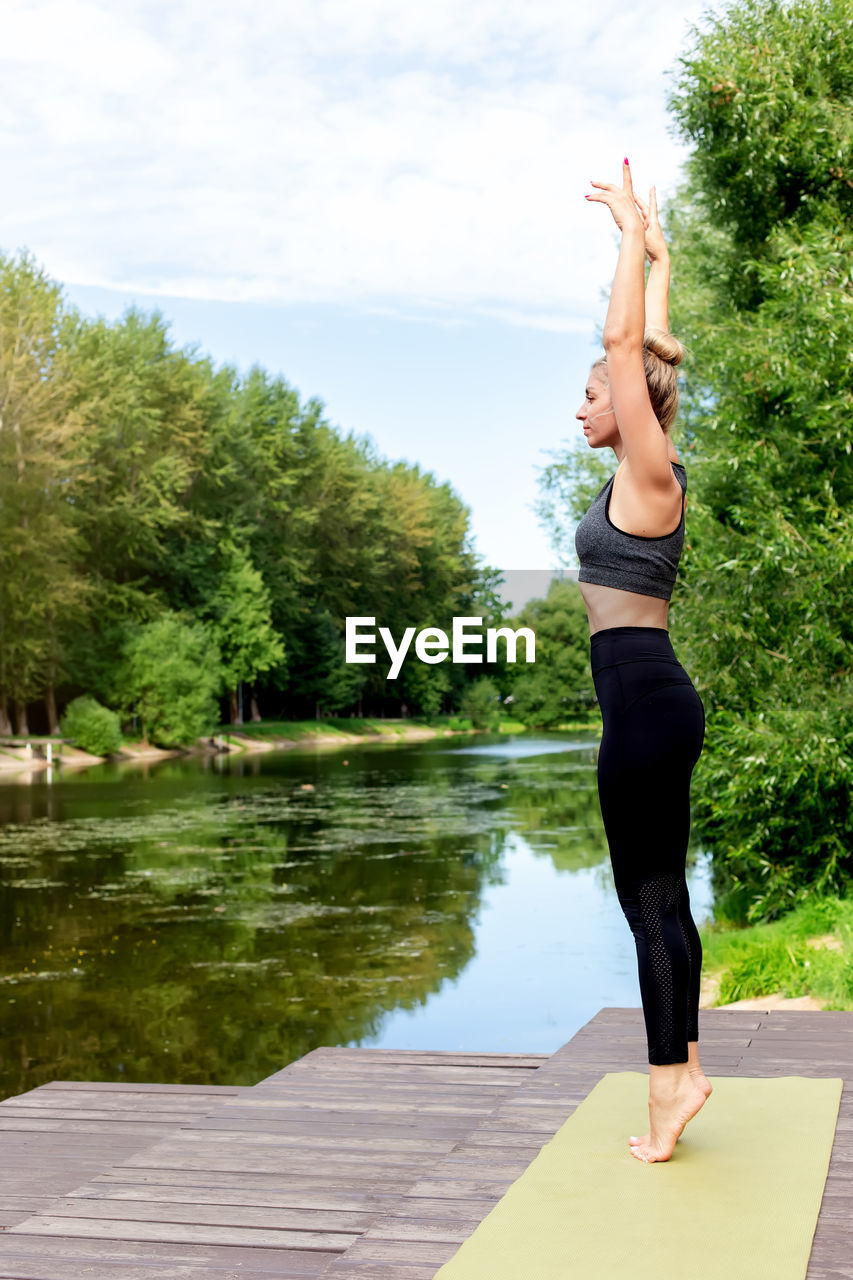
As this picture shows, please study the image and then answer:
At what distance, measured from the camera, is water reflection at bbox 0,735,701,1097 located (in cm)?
772

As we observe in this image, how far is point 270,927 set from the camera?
1074 cm

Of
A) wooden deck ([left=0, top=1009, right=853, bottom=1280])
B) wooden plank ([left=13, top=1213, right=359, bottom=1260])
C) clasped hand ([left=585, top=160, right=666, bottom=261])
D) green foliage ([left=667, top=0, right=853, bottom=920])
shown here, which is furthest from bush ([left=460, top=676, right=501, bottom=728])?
wooden plank ([left=13, top=1213, right=359, bottom=1260])

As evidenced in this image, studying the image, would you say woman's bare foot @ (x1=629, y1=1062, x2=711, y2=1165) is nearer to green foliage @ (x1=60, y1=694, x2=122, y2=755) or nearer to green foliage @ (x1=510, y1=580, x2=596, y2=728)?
green foliage @ (x1=60, y1=694, x2=122, y2=755)

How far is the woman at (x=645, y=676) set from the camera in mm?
2689

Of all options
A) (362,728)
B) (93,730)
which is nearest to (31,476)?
(93,730)

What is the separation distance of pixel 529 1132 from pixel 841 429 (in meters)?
5.84

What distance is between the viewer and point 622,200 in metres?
2.83

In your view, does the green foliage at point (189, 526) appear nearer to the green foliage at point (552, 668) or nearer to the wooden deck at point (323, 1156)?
the green foliage at point (552, 668)

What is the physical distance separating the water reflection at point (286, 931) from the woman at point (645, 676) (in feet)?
14.8

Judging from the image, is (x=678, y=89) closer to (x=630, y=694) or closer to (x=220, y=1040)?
(x=220, y=1040)

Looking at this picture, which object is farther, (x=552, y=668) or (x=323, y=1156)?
(x=552, y=668)

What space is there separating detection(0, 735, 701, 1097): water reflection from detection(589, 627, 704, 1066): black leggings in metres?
4.54

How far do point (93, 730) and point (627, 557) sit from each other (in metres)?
30.5

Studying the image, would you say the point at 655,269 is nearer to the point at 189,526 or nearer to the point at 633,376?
the point at 633,376
